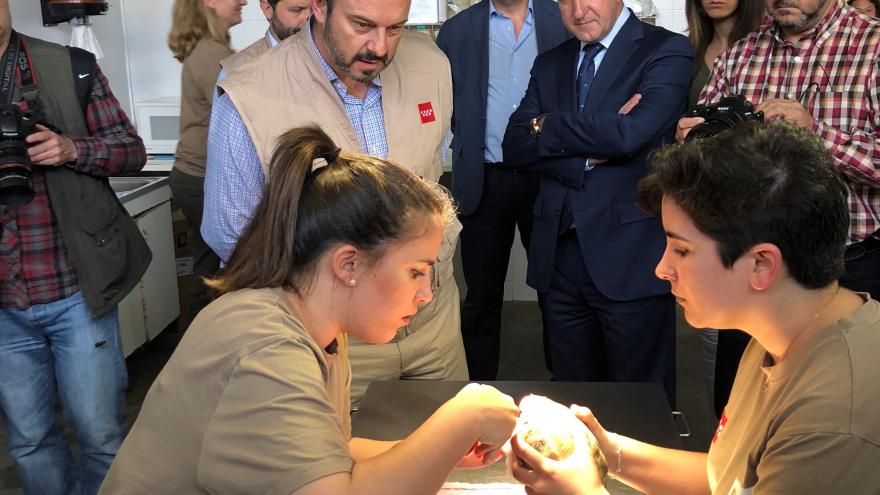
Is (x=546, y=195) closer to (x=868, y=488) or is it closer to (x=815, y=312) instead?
(x=815, y=312)

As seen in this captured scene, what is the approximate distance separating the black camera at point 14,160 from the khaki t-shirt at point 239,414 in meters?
1.04

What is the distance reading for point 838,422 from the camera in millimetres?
1110

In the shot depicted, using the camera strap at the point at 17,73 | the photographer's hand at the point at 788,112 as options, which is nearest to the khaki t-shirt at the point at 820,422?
the photographer's hand at the point at 788,112

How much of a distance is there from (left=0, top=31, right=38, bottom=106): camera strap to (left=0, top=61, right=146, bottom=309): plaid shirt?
171mm

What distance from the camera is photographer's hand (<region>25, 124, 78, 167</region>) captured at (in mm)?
2260

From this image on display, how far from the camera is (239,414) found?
3.80 feet

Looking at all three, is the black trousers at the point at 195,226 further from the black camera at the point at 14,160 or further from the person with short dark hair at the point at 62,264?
the black camera at the point at 14,160

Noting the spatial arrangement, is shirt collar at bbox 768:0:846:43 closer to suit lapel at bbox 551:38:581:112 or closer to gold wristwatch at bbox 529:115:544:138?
suit lapel at bbox 551:38:581:112

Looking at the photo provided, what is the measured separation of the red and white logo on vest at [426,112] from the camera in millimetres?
2266

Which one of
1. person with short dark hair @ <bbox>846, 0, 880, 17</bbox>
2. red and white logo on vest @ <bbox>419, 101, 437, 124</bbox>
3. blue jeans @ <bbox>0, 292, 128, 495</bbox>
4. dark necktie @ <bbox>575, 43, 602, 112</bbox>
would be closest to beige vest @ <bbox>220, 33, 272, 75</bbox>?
red and white logo on vest @ <bbox>419, 101, 437, 124</bbox>

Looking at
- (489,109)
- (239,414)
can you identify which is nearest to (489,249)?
(489,109)

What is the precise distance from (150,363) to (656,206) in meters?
3.18

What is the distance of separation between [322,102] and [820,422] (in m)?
1.37

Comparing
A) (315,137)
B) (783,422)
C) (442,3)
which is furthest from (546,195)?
(442,3)
